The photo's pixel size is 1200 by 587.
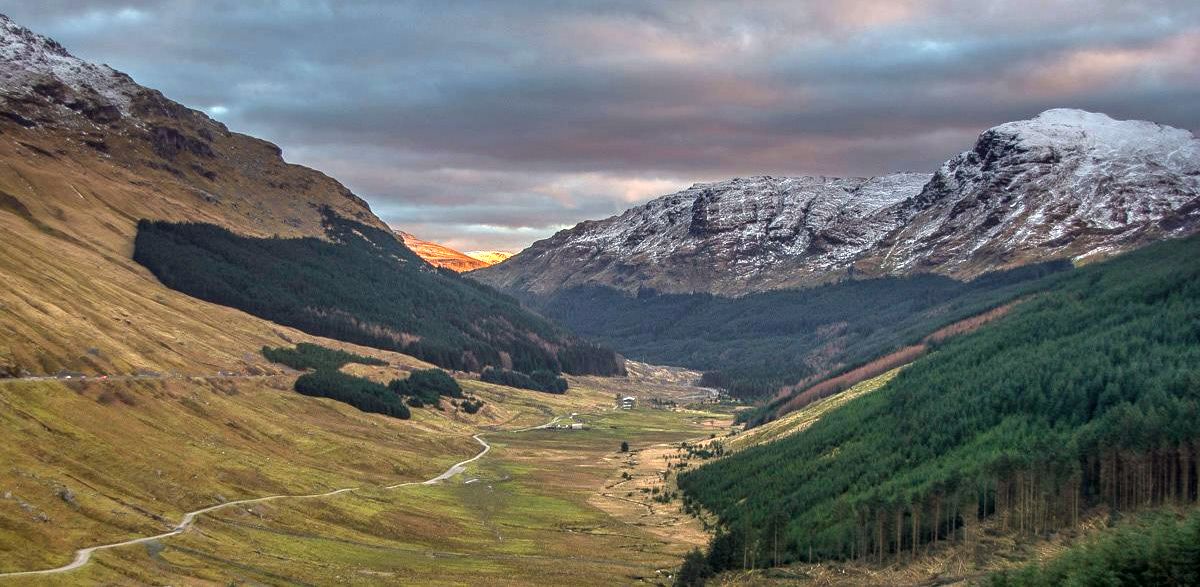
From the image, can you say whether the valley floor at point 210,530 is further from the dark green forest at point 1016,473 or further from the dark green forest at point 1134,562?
the dark green forest at point 1134,562

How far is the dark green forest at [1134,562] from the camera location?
287ft

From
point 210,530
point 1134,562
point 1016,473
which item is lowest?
point 210,530

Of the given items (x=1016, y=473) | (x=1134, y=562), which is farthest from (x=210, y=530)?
(x=1134, y=562)

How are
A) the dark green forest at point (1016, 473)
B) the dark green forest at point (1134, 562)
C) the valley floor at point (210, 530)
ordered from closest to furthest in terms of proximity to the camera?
the dark green forest at point (1134, 562), the valley floor at point (210, 530), the dark green forest at point (1016, 473)

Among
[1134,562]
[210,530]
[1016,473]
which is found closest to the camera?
[1134,562]

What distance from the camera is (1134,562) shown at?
90688 mm

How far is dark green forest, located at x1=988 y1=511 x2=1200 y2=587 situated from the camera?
8744cm

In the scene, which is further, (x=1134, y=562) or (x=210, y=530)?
(x=210, y=530)

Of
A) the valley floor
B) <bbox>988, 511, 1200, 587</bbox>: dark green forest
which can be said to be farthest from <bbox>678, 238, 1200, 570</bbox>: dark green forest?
<bbox>988, 511, 1200, 587</bbox>: dark green forest

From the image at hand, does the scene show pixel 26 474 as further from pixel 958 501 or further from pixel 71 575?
pixel 958 501

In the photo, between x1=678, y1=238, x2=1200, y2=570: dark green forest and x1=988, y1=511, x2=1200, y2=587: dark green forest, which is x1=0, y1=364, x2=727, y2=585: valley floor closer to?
x1=678, y1=238, x2=1200, y2=570: dark green forest

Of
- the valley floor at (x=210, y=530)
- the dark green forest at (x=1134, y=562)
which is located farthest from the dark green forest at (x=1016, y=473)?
the dark green forest at (x=1134, y=562)

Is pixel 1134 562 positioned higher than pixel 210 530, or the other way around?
pixel 1134 562

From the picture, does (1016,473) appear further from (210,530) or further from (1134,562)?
(210,530)
